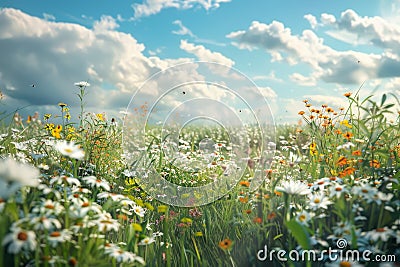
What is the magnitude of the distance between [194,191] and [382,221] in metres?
1.98

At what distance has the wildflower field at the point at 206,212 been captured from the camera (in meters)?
1.90

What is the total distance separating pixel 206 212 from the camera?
10.9 feet

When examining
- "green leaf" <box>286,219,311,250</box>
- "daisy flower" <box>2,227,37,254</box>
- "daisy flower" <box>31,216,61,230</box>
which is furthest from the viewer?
"green leaf" <box>286,219,311,250</box>

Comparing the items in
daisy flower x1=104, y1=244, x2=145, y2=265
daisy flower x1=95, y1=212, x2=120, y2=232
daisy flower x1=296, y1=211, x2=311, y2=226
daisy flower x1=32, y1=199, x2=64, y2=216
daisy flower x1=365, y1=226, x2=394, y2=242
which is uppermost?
daisy flower x1=32, y1=199, x2=64, y2=216

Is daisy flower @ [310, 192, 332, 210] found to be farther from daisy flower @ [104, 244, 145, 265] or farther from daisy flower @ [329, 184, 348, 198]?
daisy flower @ [104, 244, 145, 265]

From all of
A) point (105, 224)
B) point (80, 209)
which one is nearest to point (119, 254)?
point (105, 224)

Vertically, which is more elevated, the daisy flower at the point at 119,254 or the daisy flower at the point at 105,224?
the daisy flower at the point at 105,224

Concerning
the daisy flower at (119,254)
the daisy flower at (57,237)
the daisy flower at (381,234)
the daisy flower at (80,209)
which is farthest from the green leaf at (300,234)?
the daisy flower at (57,237)

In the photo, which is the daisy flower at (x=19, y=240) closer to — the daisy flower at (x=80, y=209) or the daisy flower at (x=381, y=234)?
the daisy flower at (x=80, y=209)

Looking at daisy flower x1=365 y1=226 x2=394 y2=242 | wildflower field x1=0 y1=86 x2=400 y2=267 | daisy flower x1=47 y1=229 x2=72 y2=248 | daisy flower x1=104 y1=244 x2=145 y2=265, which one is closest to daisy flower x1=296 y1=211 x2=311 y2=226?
wildflower field x1=0 y1=86 x2=400 y2=267

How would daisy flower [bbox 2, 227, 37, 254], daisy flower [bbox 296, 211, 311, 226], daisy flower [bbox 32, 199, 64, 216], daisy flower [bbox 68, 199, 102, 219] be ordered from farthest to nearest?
daisy flower [bbox 296, 211, 311, 226] < daisy flower [bbox 68, 199, 102, 219] < daisy flower [bbox 32, 199, 64, 216] < daisy flower [bbox 2, 227, 37, 254]

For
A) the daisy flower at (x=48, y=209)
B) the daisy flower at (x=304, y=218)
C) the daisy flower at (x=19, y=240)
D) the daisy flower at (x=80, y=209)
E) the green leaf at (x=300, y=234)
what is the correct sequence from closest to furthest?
Answer: the daisy flower at (x=19, y=240) < the daisy flower at (x=48, y=209) < the daisy flower at (x=80, y=209) < the green leaf at (x=300, y=234) < the daisy flower at (x=304, y=218)

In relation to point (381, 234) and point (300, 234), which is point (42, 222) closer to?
point (300, 234)

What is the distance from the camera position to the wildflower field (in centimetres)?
190
